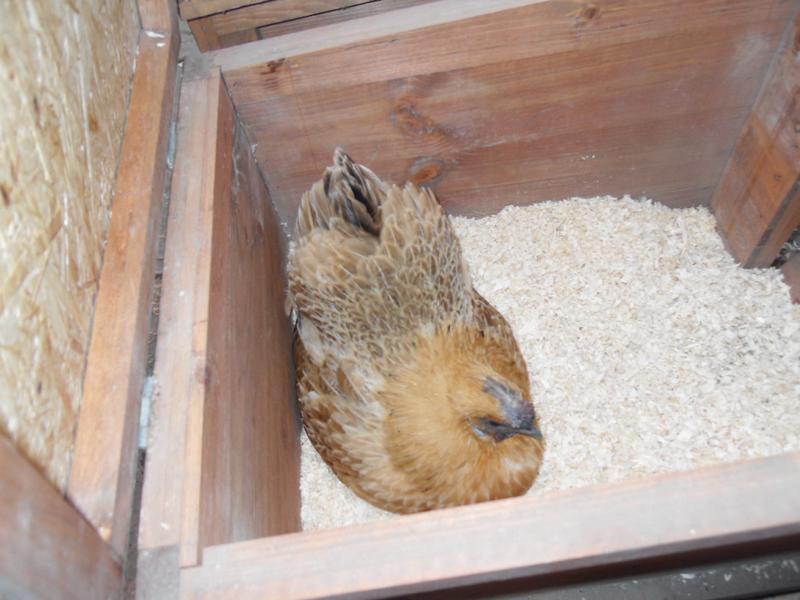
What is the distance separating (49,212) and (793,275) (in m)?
1.86

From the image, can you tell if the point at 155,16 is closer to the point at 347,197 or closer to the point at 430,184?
the point at 347,197

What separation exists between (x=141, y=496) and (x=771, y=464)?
0.95 meters

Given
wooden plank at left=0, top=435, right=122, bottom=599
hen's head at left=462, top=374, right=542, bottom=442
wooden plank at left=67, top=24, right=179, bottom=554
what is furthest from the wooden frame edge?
wooden plank at left=0, top=435, right=122, bottom=599

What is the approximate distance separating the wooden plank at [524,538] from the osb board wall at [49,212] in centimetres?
32

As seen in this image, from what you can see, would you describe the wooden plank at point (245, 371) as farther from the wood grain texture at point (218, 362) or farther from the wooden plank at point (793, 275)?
the wooden plank at point (793, 275)

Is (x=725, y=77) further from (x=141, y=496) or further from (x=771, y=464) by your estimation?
(x=141, y=496)

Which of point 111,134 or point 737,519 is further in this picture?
point 111,134

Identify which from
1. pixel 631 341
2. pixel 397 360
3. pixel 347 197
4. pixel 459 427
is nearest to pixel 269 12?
pixel 347 197

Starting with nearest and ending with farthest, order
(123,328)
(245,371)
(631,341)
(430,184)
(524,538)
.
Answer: (524,538) < (123,328) < (245,371) < (631,341) < (430,184)

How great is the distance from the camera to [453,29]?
1503mm

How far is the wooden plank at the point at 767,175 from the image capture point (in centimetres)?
155

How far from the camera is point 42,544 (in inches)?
28.7

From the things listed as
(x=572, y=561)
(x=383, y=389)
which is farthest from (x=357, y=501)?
→ (x=572, y=561)

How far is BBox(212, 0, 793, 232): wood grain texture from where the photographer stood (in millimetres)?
1517
